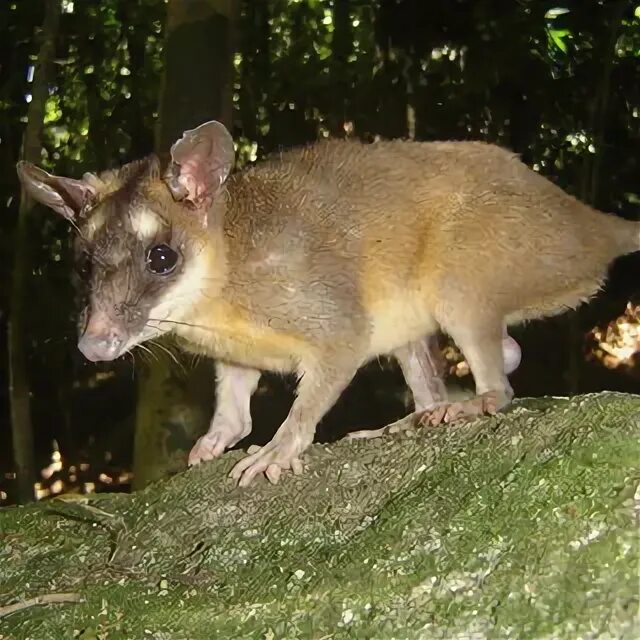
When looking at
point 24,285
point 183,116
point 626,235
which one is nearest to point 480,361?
point 626,235

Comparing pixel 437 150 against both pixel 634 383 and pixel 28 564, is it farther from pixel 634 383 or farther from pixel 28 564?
pixel 634 383

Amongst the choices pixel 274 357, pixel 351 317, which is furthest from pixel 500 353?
pixel 274 357

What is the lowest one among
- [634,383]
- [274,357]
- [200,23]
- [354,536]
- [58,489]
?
[58,489]

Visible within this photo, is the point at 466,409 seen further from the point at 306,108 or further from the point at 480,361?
the point at 306,108

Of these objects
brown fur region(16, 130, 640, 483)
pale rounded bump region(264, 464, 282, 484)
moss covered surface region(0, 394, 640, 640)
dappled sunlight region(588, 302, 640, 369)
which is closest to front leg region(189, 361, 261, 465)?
brown fur region(16, 130, 640, 483)

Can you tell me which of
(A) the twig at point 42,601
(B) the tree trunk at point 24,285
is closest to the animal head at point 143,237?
(A) the twig at point 42,601

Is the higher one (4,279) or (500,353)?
(500,353)

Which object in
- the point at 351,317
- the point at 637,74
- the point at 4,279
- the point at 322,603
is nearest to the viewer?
the point at 322,603

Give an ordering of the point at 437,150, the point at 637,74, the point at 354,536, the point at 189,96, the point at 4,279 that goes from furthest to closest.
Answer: the point at 4,279 < the point at 637,74 < the point at 189,96 < the point at 437,150 < the point at 354,536
